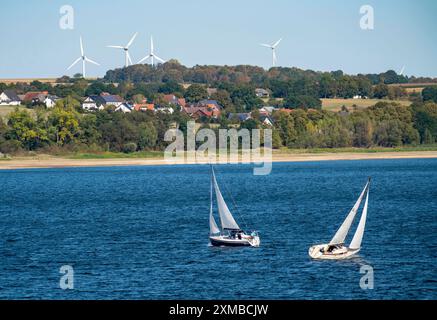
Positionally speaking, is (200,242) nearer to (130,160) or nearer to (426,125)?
(130,160)

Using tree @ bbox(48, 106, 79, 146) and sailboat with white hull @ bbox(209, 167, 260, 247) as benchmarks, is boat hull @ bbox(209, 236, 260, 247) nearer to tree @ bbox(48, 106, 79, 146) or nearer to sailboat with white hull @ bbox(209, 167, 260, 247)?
sailboat with white hull @ bbox(209, 167, 260, 247)

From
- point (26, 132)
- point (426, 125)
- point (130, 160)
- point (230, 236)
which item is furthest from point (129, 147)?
point (230, 236)

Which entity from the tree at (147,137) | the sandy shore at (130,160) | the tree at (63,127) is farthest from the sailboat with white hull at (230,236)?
the tree at (147,137)

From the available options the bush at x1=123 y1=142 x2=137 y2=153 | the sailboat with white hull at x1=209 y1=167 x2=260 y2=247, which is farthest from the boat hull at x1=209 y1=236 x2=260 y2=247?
the bush at x1=123 y1=142 x2=137 y2=153

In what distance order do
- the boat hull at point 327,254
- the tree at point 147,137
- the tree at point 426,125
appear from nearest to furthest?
1. the boat hull at point 327,254
2. the tree at point 147,137
3. the tree at point 426,125

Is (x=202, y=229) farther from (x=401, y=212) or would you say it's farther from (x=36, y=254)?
A: (x=401, y=212)

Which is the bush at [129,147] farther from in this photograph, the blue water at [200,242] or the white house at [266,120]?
the blue water at [200,242]
